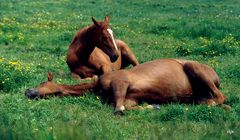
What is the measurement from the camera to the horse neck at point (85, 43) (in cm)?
1364

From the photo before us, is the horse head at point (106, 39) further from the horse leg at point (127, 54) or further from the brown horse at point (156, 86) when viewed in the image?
the brown horse at point (156, 86)

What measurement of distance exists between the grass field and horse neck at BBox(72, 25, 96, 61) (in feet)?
2.13

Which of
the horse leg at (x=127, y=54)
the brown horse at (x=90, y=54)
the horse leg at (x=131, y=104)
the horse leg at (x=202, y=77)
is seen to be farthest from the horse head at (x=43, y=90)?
the horse leg at (x=127, y=54)

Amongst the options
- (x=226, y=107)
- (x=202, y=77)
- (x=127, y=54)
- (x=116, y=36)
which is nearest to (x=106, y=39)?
(x=127, y=54)

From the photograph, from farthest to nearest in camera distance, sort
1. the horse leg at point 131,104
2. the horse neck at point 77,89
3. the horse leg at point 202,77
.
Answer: the horse neck at point 77,89, the horse leg at point 202,77, the horse leg at point 131,104

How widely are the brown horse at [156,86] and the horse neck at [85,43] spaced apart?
3.22m

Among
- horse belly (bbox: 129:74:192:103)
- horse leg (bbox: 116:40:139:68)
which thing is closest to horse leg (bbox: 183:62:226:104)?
Answer: horse belly (bbox: 129:74:192:103)

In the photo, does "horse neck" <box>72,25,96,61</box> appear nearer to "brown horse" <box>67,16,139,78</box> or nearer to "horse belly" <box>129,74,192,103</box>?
"brown horse" <box>67,16,139,78</box>

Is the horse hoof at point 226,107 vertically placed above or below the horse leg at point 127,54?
above

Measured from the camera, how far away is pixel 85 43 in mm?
13797

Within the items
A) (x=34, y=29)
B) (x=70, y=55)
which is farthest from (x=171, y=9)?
(x=70, y=55)

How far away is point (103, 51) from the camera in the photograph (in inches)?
523

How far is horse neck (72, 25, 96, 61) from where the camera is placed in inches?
537

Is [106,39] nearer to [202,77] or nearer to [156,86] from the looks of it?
[156,86]
